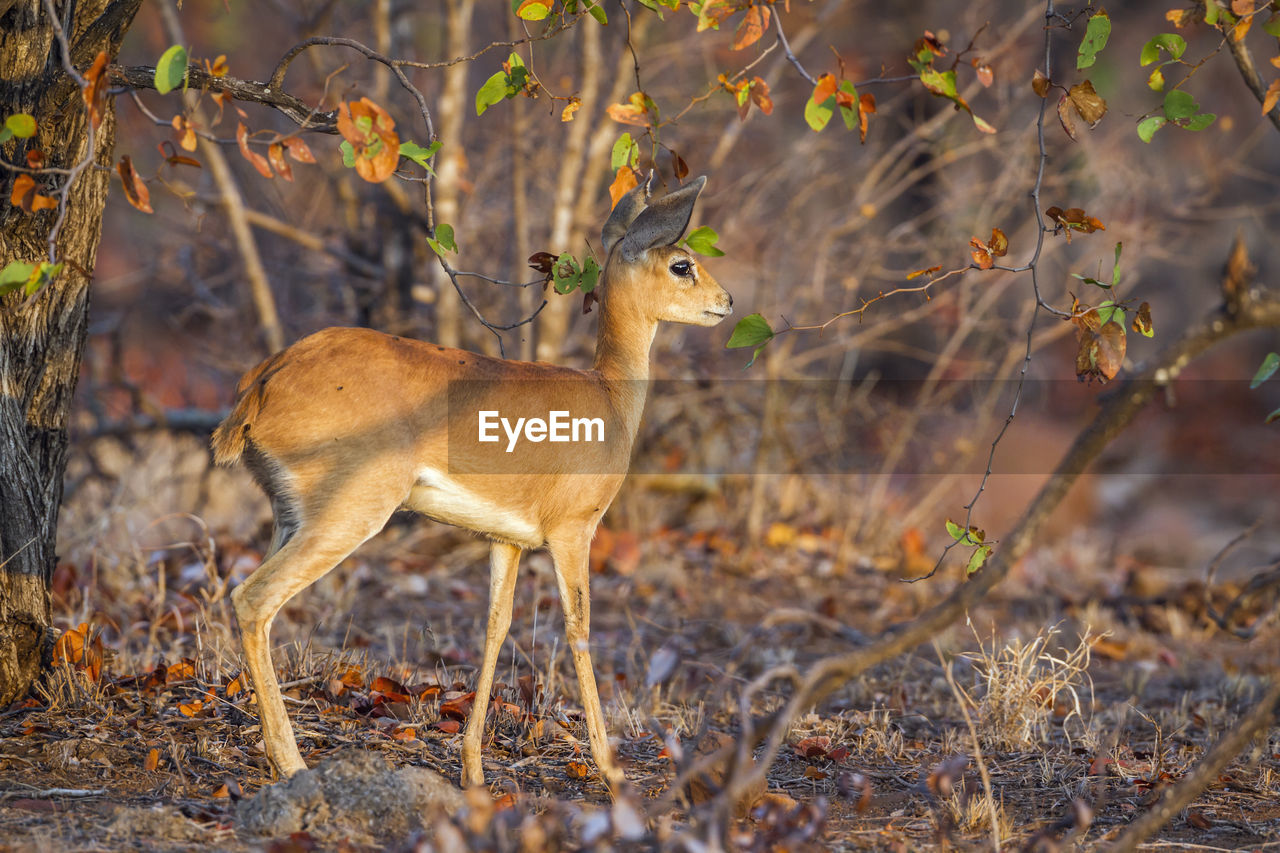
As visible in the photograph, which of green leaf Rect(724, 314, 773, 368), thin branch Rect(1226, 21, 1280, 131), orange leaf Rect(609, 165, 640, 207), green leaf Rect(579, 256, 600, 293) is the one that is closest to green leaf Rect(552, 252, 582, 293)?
green leaf Rect(579, 256, 600, 293)

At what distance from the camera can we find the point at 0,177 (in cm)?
426

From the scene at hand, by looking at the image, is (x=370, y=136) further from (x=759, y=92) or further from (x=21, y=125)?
(x=759, y=92)

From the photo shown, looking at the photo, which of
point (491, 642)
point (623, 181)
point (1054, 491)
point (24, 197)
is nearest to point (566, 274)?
point (623, 181)

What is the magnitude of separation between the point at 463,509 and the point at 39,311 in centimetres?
176

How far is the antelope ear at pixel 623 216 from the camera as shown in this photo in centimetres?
502

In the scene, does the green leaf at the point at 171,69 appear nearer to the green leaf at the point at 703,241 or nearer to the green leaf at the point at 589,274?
the green leaf at the point at 589,274

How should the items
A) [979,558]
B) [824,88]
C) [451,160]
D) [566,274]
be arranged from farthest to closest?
1. [451,160]
2. [566,274]
3. [979,558]
4. [824,88]

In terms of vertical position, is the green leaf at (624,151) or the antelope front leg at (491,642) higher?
the green leaf at (624,151)

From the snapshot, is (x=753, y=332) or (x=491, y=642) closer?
(x=753, y=332)

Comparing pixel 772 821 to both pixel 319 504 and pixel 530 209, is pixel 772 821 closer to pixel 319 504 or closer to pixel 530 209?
pixel 319 504

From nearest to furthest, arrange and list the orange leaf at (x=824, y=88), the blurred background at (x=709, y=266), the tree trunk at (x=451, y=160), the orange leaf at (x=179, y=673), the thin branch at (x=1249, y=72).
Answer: the orange leaf at (x=824, y=88) → the thin branch at (x=1249, y=72) → the orange leaf at (x=179, y=673) → the tree trunk at (x=451, y=160) → the blurred background at (x=709, y=266)

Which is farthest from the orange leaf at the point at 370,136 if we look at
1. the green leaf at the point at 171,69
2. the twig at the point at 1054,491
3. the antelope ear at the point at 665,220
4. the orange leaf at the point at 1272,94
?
the orange leaf at the point at 1272,94

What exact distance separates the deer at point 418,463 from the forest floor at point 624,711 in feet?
1.41

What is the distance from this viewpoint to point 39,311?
4.38 m
